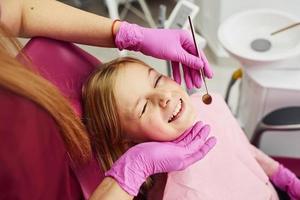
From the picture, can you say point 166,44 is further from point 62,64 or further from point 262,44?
point 262,44

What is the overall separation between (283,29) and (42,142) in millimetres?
1132

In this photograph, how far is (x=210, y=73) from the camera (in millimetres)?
1216

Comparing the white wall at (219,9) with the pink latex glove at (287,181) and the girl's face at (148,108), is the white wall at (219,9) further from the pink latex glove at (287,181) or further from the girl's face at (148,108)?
the girl's face at (148,108)

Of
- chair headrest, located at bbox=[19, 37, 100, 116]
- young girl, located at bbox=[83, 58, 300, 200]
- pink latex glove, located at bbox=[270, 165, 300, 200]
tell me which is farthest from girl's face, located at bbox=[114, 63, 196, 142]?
pink latex glove, located at bbox=[270, 165, 300, 200]

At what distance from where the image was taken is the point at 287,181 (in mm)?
1371

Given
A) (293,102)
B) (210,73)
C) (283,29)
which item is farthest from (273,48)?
(210,73)

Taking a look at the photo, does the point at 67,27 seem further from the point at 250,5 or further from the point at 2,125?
the point at 250,5

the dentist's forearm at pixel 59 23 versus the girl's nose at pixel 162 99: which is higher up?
the dentist's forearm at pixel 59 23

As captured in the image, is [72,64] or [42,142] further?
[72,64]

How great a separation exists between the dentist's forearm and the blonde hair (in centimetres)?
20

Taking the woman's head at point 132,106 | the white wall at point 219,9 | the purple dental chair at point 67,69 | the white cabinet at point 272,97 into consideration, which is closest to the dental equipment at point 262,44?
the white cabinet at point 272,97

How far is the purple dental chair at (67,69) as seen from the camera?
1072 millimetres

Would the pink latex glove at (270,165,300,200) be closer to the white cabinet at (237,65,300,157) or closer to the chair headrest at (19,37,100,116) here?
the white cabinet at (237,65,300,157)

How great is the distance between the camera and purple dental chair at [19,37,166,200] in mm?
1072
